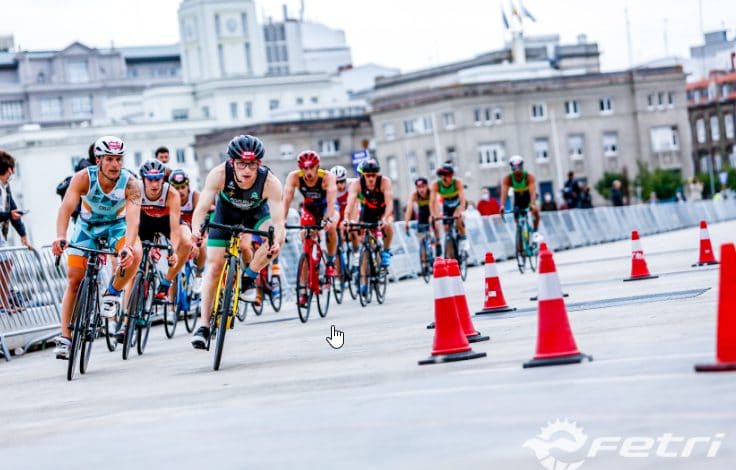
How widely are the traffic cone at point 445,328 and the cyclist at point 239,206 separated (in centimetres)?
236

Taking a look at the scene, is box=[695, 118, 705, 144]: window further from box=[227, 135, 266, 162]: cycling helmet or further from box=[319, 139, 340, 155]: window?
box=[227, 135, 266, 162]: cycling helmet

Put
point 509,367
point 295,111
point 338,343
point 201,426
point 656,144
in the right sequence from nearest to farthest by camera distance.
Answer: point 201,426 → point 509,367 → point 338,343 → point 656,144 → point 295,111

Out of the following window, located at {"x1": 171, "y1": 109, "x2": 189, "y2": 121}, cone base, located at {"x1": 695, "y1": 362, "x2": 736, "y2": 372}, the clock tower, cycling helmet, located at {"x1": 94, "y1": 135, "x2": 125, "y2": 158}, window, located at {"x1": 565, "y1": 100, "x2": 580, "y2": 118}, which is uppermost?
the clock tower

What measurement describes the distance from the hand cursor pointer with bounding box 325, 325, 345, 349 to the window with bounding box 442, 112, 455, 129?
104m

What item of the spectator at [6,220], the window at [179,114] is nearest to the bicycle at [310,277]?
the spectator at [6,220]

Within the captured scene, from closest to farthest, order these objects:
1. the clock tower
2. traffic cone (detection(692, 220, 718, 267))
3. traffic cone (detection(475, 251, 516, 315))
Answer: traffic cone (detection(475, 251, 516, 315))
traffic cone (detection(692, 220, 718, 267))
the clock tower

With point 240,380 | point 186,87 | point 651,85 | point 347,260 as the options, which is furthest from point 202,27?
point 240,380

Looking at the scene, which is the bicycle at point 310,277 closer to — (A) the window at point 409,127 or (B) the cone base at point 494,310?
(B) the cone base at point 494,310

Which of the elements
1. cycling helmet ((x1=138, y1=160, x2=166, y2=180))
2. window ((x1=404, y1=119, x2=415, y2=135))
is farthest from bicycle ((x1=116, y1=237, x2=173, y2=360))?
window ((x1=404, y1=119, x2=415, y2=135))

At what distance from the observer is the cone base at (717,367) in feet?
29.3

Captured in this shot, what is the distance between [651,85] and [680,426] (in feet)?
398

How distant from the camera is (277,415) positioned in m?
9.44

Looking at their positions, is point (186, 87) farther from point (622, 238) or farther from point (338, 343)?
point (338, 343)

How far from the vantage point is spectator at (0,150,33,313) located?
19469 millimetres
